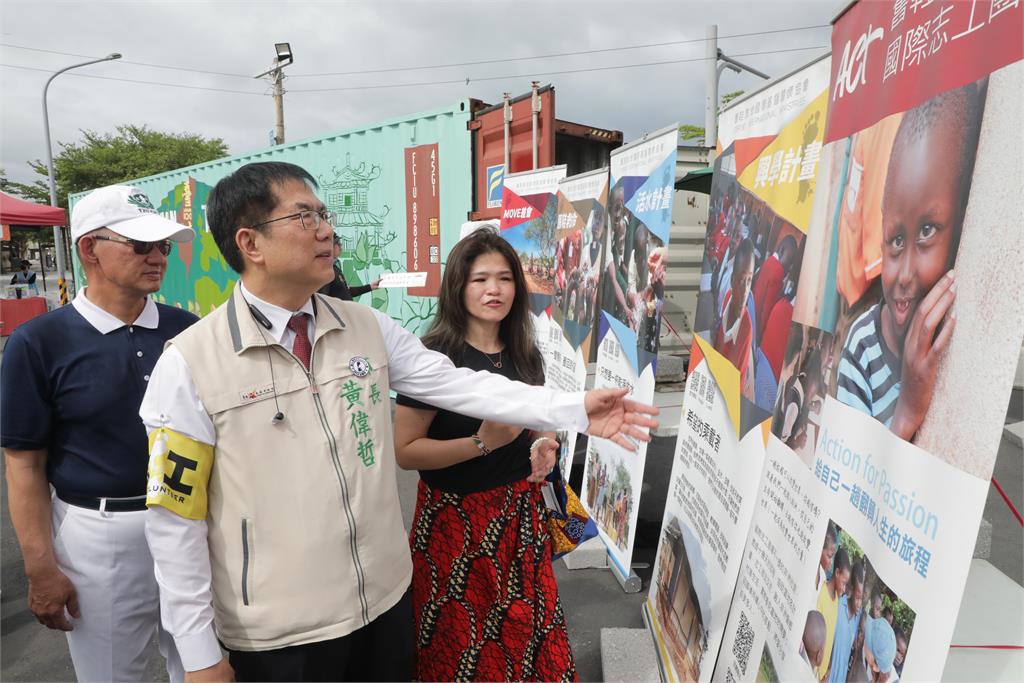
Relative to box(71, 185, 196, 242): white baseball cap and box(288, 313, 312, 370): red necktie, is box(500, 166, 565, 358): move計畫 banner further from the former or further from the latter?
box(288, 313, 312, 370): red necktie

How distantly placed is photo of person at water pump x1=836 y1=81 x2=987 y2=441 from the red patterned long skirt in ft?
3.38

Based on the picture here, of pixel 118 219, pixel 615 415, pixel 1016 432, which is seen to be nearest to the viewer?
pixel 615 415

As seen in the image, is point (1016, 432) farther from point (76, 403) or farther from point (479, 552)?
point (76, 403)

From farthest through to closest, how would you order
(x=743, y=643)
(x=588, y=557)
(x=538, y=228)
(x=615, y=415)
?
1. (x=538, y=228)
2. (x=588, y=557)
3. (x=743, y=643)
4. (x=615, y=415)

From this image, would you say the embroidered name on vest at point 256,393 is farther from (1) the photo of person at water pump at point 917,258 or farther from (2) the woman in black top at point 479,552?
(1) the photo of person at water pump at point 917,258

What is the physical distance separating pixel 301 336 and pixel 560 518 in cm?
107

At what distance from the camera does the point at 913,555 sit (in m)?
1.01

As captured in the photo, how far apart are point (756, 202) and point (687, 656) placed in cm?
146

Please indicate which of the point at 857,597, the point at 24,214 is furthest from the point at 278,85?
the point at 857,597

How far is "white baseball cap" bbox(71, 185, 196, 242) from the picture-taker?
179 centimetres

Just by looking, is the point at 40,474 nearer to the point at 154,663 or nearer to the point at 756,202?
the point at 154,663

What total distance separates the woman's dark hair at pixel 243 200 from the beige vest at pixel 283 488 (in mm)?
129

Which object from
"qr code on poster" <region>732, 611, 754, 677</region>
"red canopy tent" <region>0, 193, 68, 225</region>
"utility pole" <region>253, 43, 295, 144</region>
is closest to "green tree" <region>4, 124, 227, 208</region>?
"utility pole" <region>253, 43, 295, 144</region>

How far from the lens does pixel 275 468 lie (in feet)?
4.08
